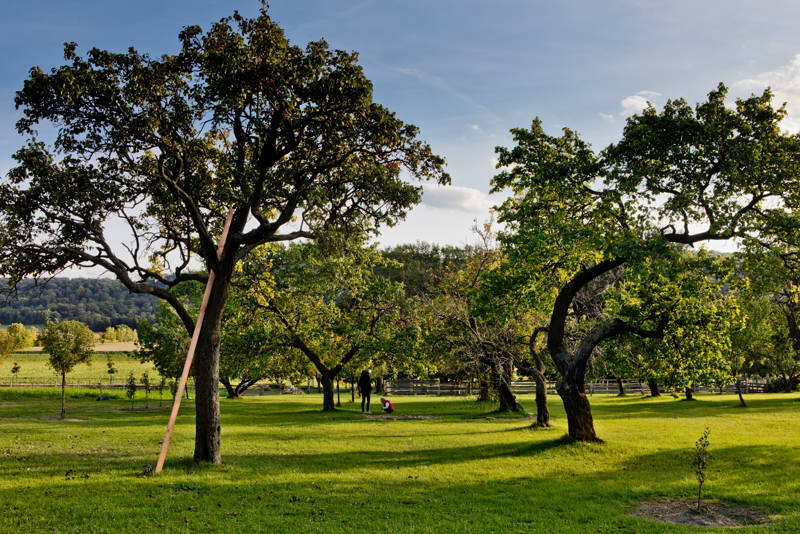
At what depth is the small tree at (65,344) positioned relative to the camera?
27.0 metres

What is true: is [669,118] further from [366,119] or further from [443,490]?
[443,490]

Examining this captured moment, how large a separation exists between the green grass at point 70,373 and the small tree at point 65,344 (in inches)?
1333

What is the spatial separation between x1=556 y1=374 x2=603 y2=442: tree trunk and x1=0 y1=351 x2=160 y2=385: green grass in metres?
54.3

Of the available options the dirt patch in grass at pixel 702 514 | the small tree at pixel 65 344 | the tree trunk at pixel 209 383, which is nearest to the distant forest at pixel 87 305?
the small tree at pixel 65 344

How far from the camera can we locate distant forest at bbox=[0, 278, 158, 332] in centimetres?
13950

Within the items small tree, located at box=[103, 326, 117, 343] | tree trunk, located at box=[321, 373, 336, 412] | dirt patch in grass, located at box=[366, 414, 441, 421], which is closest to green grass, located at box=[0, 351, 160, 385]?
small tree, located at box=[103, 326, 117, 343]

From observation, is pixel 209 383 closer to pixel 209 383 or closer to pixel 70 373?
pixel 209 383

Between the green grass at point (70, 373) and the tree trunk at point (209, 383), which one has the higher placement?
the tree trunk at point (209, 383)

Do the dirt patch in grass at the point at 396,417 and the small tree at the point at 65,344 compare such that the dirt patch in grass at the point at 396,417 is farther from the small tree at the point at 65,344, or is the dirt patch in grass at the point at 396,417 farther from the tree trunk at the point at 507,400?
the small tree at the point at 65,344

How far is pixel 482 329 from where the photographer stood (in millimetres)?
24844

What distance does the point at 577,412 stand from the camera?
16906 millimetres

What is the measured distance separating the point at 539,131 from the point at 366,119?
21.7ft

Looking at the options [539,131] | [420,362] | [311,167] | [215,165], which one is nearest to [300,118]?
[311,167]

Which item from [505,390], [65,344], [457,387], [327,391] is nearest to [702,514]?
[505,390]
